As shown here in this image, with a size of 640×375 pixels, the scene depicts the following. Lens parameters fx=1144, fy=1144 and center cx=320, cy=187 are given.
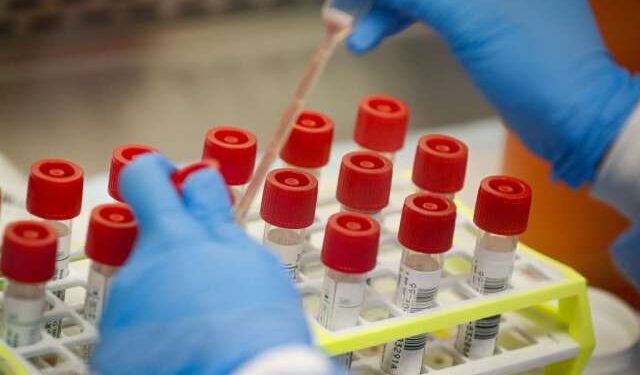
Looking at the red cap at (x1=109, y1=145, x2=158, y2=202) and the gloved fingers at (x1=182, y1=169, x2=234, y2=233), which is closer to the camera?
the gloved fingers at (x1=182, y1=169, x2=234, y2=233)

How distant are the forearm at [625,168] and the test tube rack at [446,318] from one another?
127mm

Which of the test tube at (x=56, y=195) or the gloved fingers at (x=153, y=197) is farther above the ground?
the gloved fingers at (x=153, y=197)

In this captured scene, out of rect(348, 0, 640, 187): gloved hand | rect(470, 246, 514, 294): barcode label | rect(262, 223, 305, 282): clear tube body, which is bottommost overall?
rect(470, 246, 514, 294): barcode label

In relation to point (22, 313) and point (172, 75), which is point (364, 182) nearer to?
point (22, 313)

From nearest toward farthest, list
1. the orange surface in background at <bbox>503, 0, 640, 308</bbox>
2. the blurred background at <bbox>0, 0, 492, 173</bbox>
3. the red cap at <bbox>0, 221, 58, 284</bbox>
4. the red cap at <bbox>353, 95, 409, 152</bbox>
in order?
the red cap at <bbox>0, 221, 58, 284</bbox>, the red cap at <bbox>353, 95, 409, 152</bbox>, the orange surface in background at <bbox>503, 0, 640, 308</bbox>, the blurred background at <bbox>0, 0, 492, 173</bbox>

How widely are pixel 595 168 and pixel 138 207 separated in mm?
325

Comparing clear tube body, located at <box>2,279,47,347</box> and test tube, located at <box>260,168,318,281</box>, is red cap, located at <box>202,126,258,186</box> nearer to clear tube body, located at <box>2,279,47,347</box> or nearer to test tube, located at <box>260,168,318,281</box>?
test tube, located at <box>260,168,318,281</box>

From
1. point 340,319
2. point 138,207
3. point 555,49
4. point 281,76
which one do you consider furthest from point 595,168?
point 281,76

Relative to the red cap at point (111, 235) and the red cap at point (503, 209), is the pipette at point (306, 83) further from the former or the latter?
the red cap at point (503, 209)

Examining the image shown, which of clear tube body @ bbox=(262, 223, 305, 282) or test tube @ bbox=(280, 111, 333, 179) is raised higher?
test tube @ bbox=(280, 111, 333, 179)

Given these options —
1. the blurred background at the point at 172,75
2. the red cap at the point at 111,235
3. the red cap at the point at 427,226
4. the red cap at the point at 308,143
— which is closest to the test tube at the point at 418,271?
the red cap at the point at 427,226

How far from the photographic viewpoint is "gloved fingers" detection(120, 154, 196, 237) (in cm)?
65

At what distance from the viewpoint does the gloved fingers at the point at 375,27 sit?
2.58 feet

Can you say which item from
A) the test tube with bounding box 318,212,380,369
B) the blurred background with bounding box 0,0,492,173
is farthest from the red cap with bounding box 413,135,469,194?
the blurred background with bounding box 0,0,492,173
